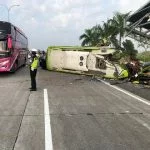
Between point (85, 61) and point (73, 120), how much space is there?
15514mm

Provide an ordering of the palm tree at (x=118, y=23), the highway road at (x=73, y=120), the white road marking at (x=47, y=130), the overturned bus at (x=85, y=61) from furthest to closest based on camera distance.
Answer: the palm tree at (x=118, y=23)
the overturned bus at (x=85, y=61)
the highway road at (x=73, y=120)
the white road marking at (x=47, y=130)

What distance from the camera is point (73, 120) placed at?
11156mm

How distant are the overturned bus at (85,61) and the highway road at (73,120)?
6226 mm

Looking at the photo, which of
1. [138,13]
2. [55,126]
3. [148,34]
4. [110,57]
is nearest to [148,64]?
[110,57]

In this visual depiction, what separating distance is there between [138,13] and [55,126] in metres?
22.8

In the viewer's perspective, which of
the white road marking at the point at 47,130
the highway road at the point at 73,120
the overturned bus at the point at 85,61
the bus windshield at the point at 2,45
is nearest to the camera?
the white road marking at the point at 47,130

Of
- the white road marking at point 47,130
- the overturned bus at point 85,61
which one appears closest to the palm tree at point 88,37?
the overturned bus at point 85,61

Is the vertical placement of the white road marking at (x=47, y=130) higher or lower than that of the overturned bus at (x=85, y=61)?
lower

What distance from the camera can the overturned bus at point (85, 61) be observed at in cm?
2469

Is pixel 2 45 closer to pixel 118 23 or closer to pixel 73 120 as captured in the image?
pixel 73 120

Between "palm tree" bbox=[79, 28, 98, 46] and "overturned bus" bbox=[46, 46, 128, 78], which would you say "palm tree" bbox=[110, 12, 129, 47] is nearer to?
"palm tree" bbox=[79, 28, 98, 46]

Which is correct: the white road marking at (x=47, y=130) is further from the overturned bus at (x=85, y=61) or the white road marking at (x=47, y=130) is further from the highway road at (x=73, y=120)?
the overturned bus at (x=85, y=61)

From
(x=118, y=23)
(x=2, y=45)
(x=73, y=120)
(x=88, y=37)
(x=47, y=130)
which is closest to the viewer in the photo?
(x=47, y=130)

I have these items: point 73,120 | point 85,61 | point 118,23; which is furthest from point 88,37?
point 73,120
